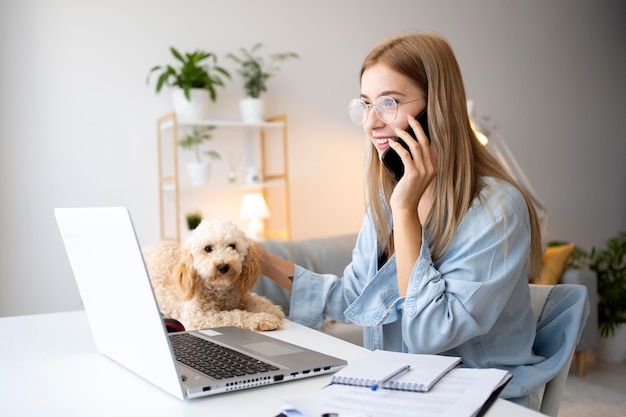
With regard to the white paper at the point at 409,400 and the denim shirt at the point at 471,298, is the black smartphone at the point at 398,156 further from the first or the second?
the white paper at the point at 409,400

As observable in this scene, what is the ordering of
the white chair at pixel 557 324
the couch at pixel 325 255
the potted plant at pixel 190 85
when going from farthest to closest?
the potted plant at pixel 190 85, the couch at pixel 325 255, the white chair at pixel 557 324

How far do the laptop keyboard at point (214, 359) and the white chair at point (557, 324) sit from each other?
0.66 m

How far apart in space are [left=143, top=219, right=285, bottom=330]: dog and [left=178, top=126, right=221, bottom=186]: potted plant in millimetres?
2194

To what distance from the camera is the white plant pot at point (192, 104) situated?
362cm

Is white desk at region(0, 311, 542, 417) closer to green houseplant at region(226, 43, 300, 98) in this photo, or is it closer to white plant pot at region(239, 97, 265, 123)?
white plant pot at region(239, 97, 265, 123)

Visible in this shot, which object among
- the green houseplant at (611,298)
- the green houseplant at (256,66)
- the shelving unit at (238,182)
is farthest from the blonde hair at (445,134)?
the green houseplant at (611,298)

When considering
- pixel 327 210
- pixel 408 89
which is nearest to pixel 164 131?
pixel 327 210

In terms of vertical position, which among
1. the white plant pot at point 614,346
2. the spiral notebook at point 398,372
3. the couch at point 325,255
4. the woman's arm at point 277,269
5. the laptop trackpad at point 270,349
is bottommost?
the white plant pot at point 614,346

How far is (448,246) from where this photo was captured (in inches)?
51.8

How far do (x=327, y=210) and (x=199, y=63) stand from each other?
51.4 inches

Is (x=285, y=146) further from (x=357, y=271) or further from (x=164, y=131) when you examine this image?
(x=357, y=271)

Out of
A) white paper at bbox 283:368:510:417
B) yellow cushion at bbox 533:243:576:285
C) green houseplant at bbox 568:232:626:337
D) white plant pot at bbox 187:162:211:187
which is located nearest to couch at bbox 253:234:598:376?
white plant pot at bbox 187:162:211:187

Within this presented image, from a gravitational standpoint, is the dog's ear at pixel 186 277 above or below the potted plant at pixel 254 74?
below

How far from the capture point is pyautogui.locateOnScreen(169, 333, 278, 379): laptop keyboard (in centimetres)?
99
